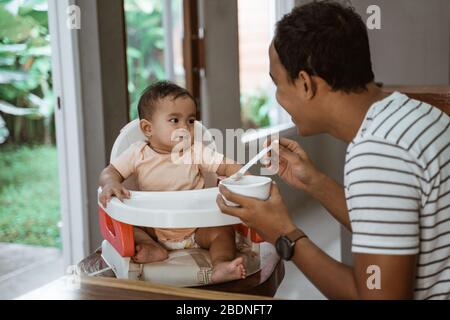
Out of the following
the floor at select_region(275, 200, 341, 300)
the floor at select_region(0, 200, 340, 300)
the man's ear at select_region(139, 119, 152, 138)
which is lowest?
the floor at select_region(275, 200, 341, 300)

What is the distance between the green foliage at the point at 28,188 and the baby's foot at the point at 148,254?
3.17ft

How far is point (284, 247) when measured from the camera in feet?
2.98

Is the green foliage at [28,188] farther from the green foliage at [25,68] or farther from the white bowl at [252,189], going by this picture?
the white bowl at [252,189]

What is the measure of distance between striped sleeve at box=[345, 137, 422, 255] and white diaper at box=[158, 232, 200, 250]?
50cm

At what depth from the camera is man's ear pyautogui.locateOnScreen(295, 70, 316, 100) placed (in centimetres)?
92

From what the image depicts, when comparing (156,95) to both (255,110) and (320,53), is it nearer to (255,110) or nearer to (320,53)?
(320,53)

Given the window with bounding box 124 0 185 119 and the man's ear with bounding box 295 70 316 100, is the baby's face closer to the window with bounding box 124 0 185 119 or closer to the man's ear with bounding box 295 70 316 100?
the man's ear with bounding box 295 70 316 100

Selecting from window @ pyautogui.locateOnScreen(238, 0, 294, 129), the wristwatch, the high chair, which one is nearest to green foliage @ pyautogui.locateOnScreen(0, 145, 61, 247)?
the high chair

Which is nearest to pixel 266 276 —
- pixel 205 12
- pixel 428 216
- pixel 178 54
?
pixel 428 216

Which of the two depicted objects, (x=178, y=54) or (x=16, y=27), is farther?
(x=178, y=54)

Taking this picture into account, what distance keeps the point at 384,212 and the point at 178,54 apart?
2567mm

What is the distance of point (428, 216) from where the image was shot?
0.83m
